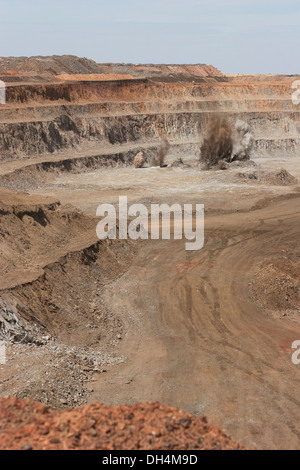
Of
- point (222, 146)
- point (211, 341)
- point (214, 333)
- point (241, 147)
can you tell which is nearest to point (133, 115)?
point (222, 146)

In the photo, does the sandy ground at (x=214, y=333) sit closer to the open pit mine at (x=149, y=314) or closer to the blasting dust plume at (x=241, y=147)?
the open pit mine at (x=149, y=314)

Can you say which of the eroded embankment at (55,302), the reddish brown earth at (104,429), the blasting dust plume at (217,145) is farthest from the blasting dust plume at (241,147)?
the reddish brown earth at (104,429)

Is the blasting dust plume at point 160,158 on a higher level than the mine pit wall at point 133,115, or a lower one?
lower

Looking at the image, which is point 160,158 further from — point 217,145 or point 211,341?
point 211,341

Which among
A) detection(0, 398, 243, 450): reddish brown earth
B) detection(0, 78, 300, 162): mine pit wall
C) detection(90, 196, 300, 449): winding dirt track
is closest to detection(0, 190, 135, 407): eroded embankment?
detection(90, 196, 300, 449): winding dirt track

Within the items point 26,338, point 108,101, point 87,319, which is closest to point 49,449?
point 26,338

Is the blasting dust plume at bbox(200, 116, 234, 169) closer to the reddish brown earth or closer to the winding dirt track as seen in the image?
the winding dirt track
